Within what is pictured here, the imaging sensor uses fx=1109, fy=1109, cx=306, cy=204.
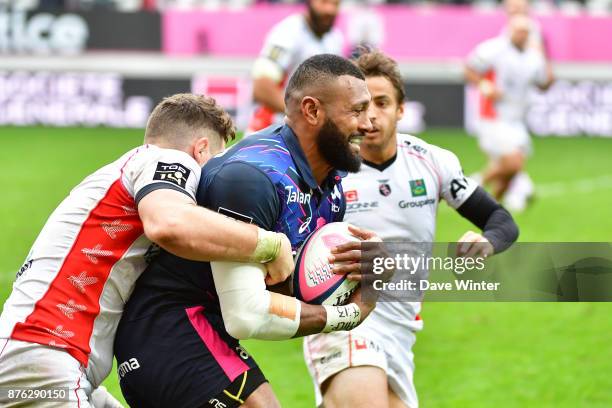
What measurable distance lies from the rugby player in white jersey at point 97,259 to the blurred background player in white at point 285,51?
4987 millimetres


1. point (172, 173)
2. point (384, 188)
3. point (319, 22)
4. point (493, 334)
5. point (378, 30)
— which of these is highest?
point (319, 22)

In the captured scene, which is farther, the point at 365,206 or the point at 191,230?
the point at 365,206

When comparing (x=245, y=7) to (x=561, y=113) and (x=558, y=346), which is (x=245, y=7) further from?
(x=558, y=346)

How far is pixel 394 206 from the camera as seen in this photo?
5914mm

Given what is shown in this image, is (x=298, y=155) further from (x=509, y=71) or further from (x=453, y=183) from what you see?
(x=509, y=71)

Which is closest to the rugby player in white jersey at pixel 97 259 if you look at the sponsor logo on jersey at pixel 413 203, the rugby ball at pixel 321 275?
the rugby ball at pixel 321 275

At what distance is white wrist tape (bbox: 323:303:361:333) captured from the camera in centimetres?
450

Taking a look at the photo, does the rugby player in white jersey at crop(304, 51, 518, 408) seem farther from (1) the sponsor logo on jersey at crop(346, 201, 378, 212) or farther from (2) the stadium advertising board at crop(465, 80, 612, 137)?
(2) the stadium advertising board at crop(465, 80, 612, 137)

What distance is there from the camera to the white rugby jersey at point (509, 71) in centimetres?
1585

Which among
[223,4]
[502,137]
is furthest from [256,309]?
[223,4]

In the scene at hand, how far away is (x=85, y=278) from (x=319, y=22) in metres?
5.81

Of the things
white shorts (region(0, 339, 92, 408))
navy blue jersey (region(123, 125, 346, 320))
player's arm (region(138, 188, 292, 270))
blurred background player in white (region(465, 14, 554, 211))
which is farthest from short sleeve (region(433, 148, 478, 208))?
blurred background player in white (region(465, 14, 554, 211))

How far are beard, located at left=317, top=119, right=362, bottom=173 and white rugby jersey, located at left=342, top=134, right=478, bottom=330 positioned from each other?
1229 millimetres

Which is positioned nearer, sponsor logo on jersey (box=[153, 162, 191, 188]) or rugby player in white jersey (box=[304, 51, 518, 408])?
sponsor logo on jersey (box=[153, 162, 191, 188])
